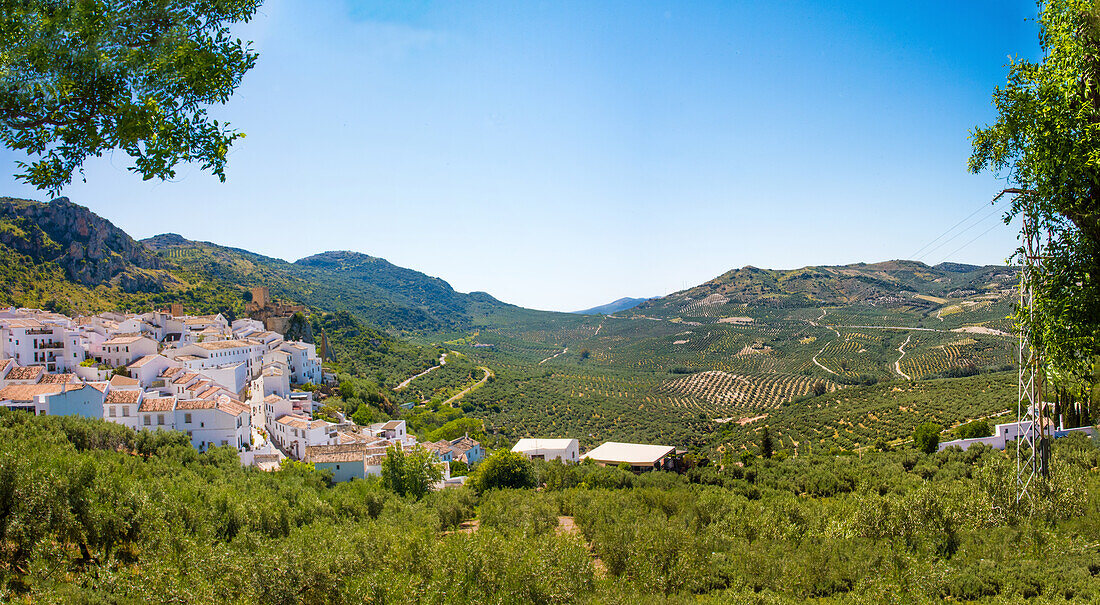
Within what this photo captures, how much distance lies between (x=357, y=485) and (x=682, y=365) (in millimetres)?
55407

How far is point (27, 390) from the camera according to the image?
72.2 feet

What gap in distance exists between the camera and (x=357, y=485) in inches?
862

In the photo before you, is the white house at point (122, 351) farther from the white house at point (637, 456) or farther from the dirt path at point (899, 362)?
the dirt path at point (899, 362)

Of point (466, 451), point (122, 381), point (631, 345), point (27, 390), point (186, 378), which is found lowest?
point (466, 451)

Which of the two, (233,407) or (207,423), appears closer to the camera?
(207,423)

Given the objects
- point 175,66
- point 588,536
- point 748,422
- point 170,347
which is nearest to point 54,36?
point 175,66

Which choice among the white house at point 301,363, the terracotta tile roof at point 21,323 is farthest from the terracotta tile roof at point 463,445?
the terracotta tile roof at point 21,323

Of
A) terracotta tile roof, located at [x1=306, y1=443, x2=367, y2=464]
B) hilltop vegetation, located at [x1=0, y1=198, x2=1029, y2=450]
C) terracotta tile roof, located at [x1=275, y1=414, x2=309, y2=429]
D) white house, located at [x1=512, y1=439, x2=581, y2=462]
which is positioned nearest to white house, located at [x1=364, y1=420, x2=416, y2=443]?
terracotta tile roof, located at [x1=275, y1=414, x2=309, y2=429]

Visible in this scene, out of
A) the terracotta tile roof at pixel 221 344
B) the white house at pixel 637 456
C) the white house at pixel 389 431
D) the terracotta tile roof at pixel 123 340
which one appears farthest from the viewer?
the terracotta tile roof at pixel 221 344

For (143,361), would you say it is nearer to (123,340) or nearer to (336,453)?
(123,340)

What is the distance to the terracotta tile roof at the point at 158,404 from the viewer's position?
2445 cm

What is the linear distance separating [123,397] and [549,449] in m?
20.5

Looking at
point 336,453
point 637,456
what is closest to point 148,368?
point 336,453

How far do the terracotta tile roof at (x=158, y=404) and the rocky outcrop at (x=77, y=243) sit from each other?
161ft
